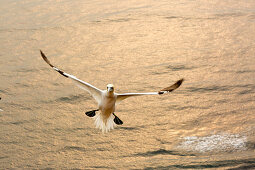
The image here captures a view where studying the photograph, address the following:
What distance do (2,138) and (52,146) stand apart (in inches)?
17.3

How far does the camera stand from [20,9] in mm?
5562

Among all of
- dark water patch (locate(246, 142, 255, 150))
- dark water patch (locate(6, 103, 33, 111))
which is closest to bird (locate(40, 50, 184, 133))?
dark water patch (locate(246, 142, 255, 150))

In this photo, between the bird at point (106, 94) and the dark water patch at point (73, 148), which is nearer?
the bird at point (106, 94)

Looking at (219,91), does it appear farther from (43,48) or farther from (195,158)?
(43,48)

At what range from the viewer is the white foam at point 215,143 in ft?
9.40

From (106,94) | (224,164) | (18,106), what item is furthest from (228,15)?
(106,94)

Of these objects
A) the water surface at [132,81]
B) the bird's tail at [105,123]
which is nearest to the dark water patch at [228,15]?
the water surface at [132,81]

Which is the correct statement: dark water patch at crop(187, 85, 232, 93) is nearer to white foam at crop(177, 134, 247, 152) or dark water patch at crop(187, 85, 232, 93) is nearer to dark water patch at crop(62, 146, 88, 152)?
white foam at crop(177, 134, 247, 152)

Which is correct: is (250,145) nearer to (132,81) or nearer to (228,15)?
(132,81)

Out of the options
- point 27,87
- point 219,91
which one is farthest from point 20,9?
point 219,91

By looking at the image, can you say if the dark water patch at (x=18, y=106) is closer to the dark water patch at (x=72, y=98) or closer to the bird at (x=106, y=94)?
the dark water patch at (x=72, y=98)

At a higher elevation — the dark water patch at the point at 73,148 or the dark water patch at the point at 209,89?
the dark water patch at the point at 209,89

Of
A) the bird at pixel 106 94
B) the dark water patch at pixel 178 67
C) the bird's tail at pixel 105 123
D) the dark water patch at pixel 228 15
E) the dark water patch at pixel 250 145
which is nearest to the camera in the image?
the bird at pixel 106 94

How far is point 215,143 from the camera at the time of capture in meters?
2.93
